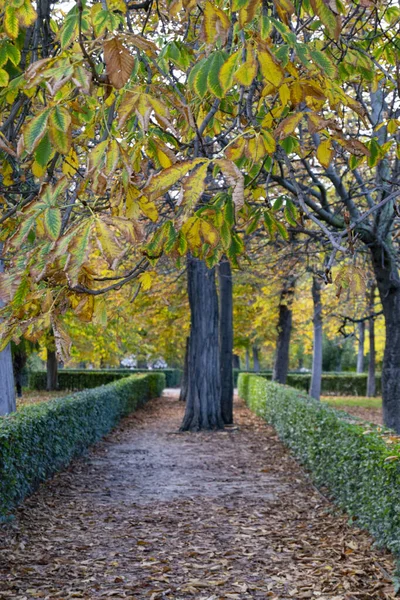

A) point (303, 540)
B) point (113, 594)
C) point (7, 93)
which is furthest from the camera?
point (303, 540)

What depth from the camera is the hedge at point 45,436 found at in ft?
23.0

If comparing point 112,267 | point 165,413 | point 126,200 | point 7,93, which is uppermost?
point 7,93

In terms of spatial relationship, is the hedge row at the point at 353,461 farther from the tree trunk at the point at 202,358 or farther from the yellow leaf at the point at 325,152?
the tree trunk at the point at 202,358

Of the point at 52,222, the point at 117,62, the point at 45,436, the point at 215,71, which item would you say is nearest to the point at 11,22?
the point at 117,62

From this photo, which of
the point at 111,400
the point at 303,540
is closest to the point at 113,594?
the point at 303,540

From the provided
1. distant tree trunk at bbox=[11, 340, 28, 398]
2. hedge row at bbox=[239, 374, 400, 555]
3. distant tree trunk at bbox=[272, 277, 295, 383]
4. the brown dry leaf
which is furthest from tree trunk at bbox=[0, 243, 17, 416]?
distant tree trunk at bbox=[11, 340, 28, 398]

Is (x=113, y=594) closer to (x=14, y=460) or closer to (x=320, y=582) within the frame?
(x=320, y=582)

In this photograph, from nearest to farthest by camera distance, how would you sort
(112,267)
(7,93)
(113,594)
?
(112,267)
(7,93)
(113,594)

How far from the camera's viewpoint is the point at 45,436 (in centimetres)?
890

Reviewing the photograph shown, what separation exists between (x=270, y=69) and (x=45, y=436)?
7338 mm

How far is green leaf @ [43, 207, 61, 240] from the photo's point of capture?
2.37m

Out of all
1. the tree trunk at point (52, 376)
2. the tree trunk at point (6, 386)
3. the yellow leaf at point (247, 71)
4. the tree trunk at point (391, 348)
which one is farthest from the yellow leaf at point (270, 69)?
the tree trunk at point (52, 376)

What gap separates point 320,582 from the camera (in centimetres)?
525

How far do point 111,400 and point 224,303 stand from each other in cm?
415
